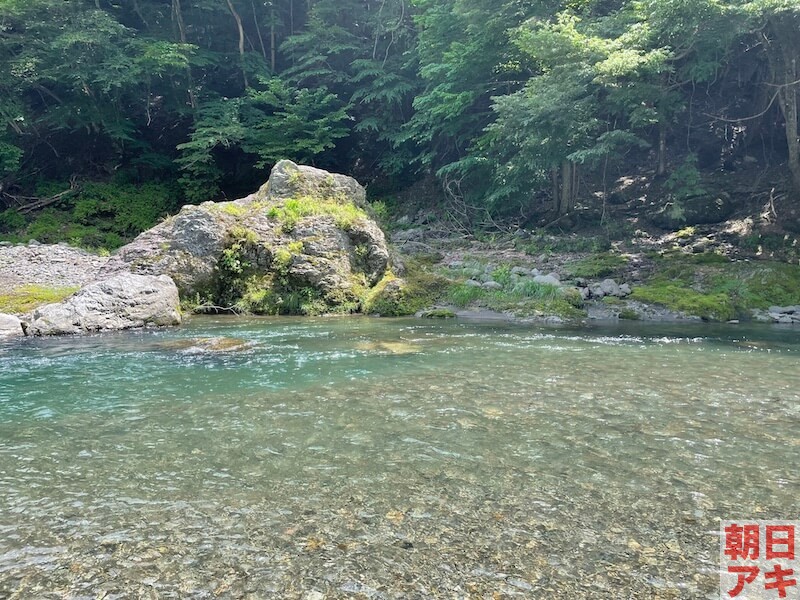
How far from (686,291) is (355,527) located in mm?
12350

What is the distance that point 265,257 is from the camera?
13203 mm

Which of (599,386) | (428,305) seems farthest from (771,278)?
(599,386)

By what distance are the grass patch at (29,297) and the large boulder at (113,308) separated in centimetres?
108

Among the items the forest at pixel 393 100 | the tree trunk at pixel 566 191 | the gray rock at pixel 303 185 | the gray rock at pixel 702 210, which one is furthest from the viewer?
the tree trunk at pixel 566 191

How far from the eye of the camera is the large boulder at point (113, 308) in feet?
33.7

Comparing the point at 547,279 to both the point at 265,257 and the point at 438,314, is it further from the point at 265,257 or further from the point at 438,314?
the point at 265,257

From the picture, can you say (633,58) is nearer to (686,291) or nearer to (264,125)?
(686,291)

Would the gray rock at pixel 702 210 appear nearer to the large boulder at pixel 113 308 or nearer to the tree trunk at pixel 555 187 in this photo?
the tree trunk at pixel 555 187

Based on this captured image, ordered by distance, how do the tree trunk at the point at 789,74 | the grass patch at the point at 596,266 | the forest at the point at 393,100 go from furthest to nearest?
the forest at the point at 393,100 < the tree trunk at the point at 789,74 < the grass patch at the point at 596,266

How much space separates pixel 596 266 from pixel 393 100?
14.9 metres

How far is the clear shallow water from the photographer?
110 inches

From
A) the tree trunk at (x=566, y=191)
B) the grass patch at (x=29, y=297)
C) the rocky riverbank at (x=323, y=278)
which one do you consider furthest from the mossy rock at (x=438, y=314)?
the tree trunk at (x=566, y=191)

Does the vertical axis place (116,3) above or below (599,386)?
above

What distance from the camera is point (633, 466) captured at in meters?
4.05
